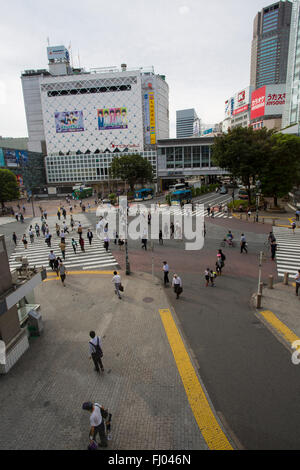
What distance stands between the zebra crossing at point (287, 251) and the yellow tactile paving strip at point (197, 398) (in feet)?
33.8

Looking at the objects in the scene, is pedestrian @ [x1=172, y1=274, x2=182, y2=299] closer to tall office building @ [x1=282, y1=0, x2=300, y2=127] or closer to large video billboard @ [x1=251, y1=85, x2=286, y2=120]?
tall office building @ [x1=282, y1=0, x2=300, y2=127]

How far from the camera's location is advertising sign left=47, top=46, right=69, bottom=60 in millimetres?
113125

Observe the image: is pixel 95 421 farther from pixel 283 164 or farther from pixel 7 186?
pixel 7 186

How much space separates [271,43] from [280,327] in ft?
769

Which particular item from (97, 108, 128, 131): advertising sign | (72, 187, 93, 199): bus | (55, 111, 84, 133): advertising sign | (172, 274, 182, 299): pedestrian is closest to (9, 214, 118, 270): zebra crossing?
(172, 274, 182, 299): pedestrian

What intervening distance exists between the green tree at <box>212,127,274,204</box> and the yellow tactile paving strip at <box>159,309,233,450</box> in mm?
30941

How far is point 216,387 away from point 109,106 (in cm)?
9958

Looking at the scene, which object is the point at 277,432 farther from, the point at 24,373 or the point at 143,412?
the point at 24,373

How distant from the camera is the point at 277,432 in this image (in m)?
6.48

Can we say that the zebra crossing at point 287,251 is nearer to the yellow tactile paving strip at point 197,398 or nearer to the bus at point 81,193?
the yellow tactile paving strip at point 197,398

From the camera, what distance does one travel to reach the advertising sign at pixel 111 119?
300 feet

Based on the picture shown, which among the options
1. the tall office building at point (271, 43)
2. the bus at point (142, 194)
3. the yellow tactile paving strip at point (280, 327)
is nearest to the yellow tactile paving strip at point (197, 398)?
the yellow tactile paving strip at point (280, 327)
